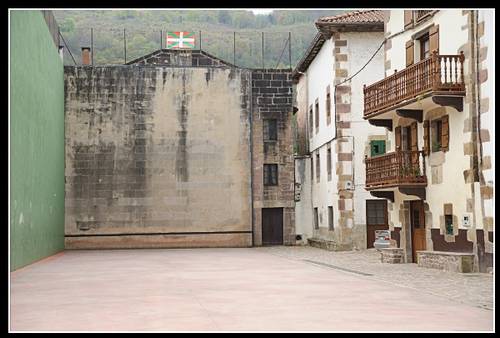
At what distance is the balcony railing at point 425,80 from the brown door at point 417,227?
125 inches

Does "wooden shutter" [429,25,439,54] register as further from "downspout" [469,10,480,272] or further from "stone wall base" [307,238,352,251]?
"stone wall base" [307,238,352,251]

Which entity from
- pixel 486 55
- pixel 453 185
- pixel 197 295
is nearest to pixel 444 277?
pixel 453 185

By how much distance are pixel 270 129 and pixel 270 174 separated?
215cm

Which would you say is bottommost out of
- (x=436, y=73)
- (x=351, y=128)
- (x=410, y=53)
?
(x=351, y=128)

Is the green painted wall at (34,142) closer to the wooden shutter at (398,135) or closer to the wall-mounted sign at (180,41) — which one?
the wall-mounted sign at (180,41)

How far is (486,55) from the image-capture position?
17891 mm

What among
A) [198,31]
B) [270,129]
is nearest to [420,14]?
[270,129]

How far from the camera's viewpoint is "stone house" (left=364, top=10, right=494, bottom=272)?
18.2 m

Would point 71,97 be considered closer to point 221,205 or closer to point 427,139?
point 221,205

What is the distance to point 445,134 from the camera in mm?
20359

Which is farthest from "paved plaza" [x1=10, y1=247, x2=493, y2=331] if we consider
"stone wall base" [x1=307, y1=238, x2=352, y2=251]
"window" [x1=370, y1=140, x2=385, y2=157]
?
"window" [x1=370, y1=140, x2=385, y2=157]

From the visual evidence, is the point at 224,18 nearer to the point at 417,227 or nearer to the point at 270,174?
the point at 270,174

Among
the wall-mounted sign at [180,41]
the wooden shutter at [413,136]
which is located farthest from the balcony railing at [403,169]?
the wall-mounted sign at [180,41]

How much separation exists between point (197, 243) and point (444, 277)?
63.8 ft
